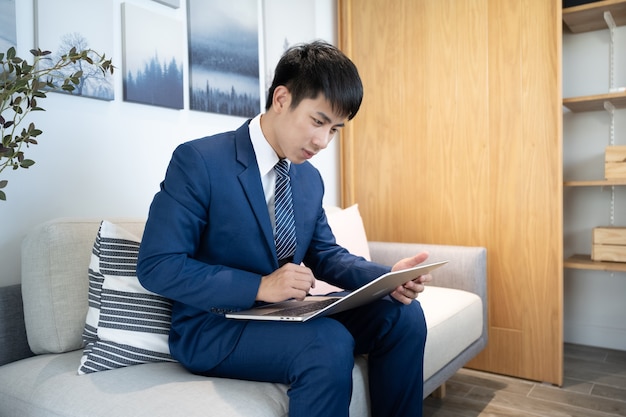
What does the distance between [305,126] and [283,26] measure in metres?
1.41

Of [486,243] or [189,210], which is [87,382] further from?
[486,243]

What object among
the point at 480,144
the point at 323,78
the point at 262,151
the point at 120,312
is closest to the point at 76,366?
the point at 120,312

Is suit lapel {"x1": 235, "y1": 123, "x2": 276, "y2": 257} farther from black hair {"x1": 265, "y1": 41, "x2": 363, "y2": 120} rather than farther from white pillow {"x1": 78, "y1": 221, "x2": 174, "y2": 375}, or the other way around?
white pillow {"x1": 78, "y1": 221, "x2": 174, "y2": 375}

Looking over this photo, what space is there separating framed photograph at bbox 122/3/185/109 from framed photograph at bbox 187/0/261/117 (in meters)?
0.08

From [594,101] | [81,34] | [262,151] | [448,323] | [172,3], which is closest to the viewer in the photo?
[262,151]

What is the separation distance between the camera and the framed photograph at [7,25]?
1.45 m

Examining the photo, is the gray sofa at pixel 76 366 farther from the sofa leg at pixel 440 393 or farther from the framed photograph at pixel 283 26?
the framed photograph at pixel 283 26

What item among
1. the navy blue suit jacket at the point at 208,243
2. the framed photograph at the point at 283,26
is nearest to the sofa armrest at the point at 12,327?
the navy blue suit jacket at the point at 208,243

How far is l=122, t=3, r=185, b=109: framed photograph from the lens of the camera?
178cm

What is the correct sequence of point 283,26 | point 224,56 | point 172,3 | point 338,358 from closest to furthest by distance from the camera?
point 338,358 < point 172,3 < point 224,56 < point 283,26

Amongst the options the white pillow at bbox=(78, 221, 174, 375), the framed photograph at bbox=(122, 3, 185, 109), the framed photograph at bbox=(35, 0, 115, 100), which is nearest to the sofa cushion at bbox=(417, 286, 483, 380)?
the white pillow at bbox=(78, 221, 174, 375)

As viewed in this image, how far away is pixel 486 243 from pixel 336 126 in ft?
4.64

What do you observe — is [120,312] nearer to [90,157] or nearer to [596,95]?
[90,157]

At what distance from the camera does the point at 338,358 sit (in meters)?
1.12
